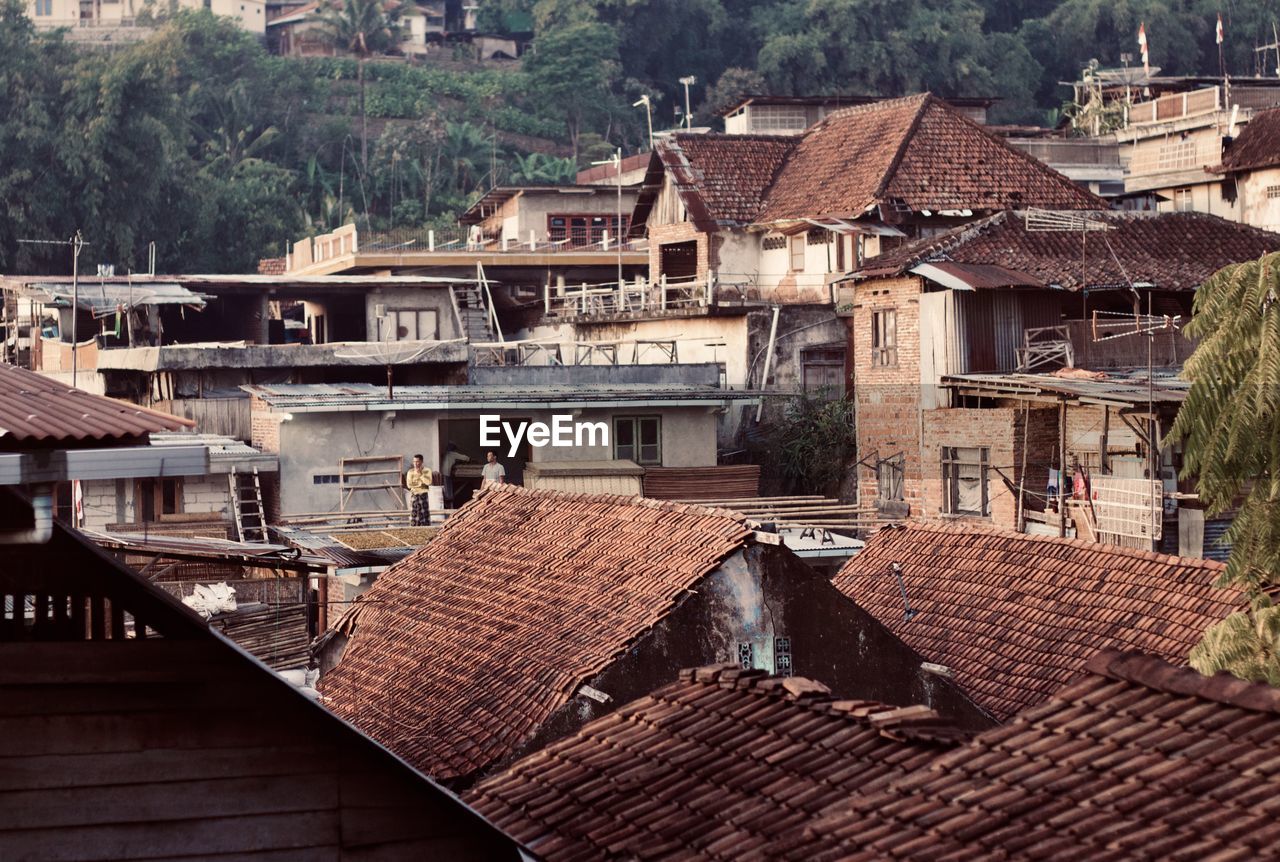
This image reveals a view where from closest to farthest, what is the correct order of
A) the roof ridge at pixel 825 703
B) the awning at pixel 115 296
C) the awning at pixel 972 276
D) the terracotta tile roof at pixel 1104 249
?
the roof ridge at pixel 825 703 < the awning at pixel 972 276 < the terracotta tile roof at pixel 1104 249 < the awning at pixel 115 296

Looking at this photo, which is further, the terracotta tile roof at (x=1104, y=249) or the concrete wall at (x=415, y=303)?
the concrete wall at (x=415, y=303)

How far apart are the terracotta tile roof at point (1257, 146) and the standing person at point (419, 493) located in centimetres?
2251

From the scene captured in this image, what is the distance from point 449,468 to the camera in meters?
32.7

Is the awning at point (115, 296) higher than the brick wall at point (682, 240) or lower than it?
lower

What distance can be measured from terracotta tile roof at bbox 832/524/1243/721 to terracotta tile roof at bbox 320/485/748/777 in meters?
3.21

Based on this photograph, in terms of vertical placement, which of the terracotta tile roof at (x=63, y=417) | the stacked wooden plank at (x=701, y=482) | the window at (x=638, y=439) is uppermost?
the terracotta tile roof at (x=63, y=417)

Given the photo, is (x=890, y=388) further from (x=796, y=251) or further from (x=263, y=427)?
(x=263, y=427)

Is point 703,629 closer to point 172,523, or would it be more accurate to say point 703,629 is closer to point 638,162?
point 172,523

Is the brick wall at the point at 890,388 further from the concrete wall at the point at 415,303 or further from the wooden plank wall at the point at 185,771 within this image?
the wooden plank wall at the point at 185,771

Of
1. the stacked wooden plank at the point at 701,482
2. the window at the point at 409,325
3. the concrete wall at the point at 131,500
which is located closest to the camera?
the concrete wall at the point at 131,500

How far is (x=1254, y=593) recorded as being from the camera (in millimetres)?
12945

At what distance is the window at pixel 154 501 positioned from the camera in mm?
30078

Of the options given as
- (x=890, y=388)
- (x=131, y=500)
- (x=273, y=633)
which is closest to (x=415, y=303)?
(x=131, y=500)

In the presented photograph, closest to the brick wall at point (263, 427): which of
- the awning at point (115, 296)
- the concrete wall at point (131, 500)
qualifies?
the concrete wall at point (131, 500)
